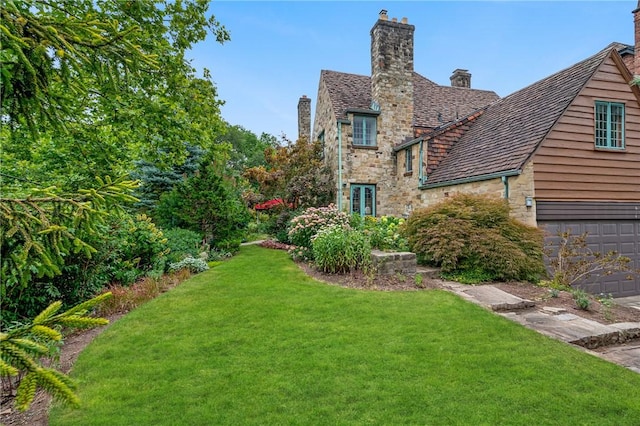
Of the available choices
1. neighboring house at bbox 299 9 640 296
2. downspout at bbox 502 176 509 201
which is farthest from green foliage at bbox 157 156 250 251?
downspout at bbox 502 176 509 201

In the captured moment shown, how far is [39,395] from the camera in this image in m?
3.45

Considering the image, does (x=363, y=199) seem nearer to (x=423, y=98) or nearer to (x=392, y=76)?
(x=392, y=76)

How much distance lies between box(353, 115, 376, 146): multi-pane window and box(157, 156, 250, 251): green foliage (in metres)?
6.25

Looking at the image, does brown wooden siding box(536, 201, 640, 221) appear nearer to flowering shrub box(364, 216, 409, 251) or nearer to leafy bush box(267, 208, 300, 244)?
flowering shrub box(364, 216, 409, 251)

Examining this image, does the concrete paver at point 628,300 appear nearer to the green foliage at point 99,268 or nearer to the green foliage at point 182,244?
the green foliage at point 182,244

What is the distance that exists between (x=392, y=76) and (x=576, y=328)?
1238 cm

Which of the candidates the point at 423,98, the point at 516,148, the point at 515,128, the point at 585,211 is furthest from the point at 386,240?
the point at 423,98

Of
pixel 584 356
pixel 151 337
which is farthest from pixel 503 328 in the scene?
pixel 151 337

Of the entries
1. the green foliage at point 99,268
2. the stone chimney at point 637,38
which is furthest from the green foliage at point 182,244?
the stone chimney at point 637,38

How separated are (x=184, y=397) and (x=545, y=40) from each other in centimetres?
1390

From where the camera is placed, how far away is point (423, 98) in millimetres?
17234

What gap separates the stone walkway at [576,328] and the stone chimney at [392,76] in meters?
10.1

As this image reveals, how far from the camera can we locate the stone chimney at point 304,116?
20.9 m

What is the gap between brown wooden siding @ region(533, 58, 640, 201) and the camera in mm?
9172
